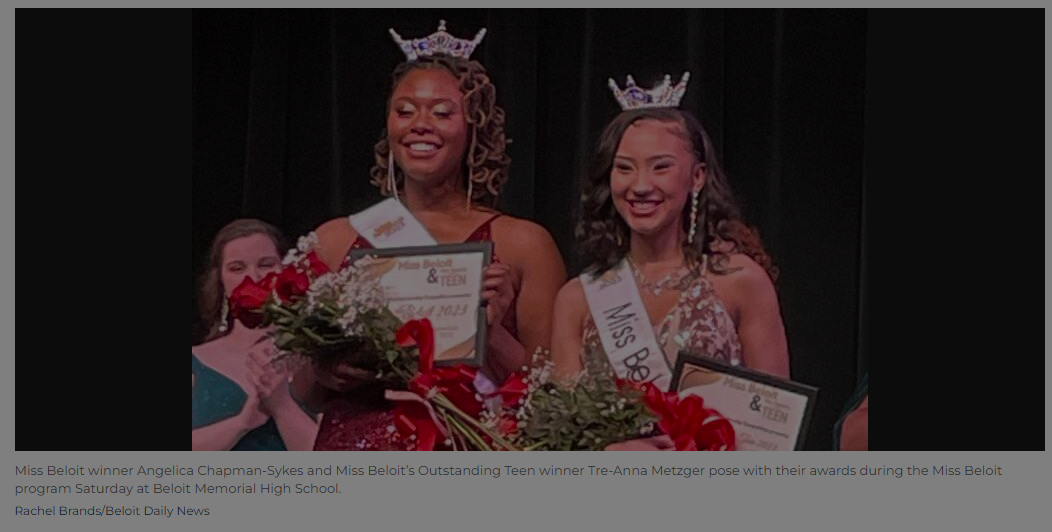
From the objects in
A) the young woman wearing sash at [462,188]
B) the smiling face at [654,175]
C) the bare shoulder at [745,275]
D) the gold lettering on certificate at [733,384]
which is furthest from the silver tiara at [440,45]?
the gold lettering on certificate at [733,384]

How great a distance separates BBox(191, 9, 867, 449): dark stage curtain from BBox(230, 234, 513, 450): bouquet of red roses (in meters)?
0.16

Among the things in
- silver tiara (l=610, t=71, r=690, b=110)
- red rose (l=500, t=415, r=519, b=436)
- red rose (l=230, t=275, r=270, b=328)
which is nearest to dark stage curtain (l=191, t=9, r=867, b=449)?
silver tiara (l=610, t=71, r=690, b=110)

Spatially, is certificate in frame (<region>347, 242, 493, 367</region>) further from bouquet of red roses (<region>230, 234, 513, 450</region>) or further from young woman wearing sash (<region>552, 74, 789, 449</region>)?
young woman wearing sash (<region>552, 74, 789, 449</region>)

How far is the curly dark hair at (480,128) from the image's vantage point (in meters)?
2.45

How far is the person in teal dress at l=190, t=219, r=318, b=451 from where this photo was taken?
2.50 meters

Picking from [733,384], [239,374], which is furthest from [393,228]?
[733,384]

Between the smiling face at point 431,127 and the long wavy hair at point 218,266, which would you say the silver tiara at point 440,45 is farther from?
the long wavy hair at point 218,266

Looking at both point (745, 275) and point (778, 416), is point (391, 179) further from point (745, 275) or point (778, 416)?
point (778, 416)

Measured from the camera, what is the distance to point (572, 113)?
8.11 feet

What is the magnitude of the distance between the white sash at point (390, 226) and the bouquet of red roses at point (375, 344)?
9 centimetres

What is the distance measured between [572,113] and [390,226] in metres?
0.33

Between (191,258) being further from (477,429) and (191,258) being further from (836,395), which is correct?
(836,395)
